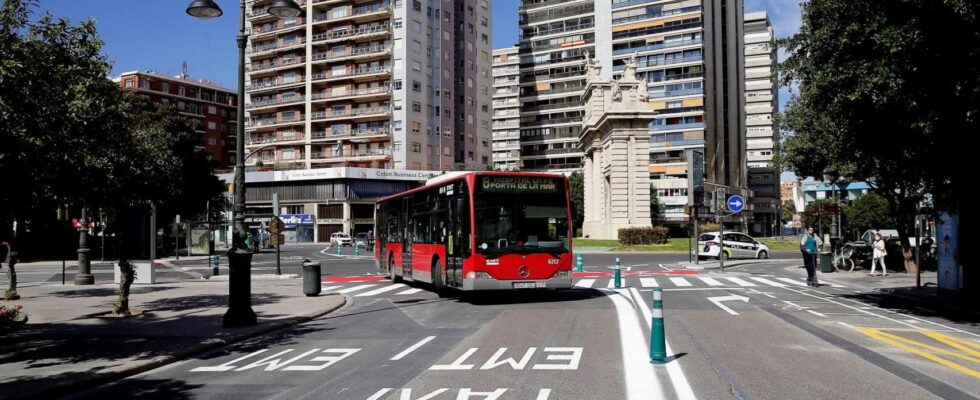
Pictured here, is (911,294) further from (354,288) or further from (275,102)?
(275,102)

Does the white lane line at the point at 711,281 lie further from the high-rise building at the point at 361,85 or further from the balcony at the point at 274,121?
the balcony at the point at 274,121

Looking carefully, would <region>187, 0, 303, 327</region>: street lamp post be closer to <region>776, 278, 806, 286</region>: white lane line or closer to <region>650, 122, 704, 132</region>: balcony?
<region>776, 278, 806, 286</region>: white lane line

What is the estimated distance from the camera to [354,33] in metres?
80.9

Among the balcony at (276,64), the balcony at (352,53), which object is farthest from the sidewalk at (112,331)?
the balcony at (276,64)

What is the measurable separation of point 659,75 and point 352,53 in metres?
38.3

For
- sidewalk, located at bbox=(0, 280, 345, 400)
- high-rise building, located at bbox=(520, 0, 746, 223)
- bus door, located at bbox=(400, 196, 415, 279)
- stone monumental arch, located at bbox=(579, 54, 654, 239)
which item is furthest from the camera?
high-rise building, located at bbox=(520, 0, 746, 223)

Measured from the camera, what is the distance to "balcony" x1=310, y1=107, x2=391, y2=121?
7941 cm

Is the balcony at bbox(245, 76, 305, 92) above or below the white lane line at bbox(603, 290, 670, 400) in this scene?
above

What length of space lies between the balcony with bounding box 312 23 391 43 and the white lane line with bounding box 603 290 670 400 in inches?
2760

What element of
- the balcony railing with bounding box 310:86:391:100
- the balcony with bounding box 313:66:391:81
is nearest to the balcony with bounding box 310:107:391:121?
the balcony railing with bounding box 310:86:391:100

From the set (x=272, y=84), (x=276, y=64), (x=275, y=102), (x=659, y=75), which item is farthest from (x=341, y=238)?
(x=659, y=75)

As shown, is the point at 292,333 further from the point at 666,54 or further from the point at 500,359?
the point at 666,54

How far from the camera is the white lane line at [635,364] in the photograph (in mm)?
6961

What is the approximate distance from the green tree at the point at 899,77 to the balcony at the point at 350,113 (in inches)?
2636
